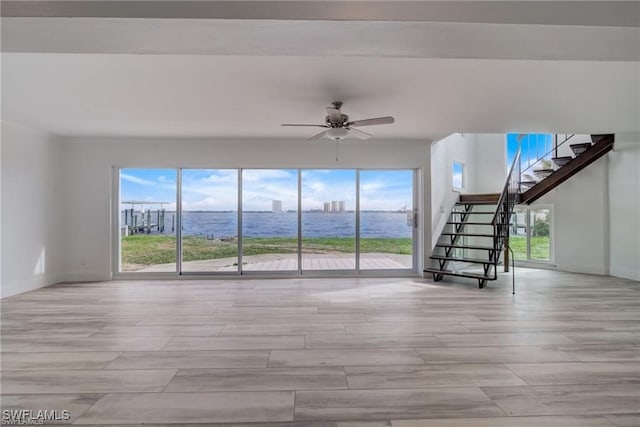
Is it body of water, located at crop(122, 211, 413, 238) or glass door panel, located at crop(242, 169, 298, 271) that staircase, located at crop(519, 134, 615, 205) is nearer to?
body of water, located at crop(122, 211, 413, 238)

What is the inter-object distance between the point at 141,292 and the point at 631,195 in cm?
825

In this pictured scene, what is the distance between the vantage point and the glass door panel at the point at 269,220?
6.05m

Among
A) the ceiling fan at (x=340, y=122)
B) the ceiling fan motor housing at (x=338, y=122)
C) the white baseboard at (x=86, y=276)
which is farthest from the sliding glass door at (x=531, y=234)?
the white baseboard at (x=86, y=276)

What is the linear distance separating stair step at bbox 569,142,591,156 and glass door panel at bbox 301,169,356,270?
4173mm

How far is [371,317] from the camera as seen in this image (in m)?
3.61

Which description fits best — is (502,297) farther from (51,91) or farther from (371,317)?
(51,91)

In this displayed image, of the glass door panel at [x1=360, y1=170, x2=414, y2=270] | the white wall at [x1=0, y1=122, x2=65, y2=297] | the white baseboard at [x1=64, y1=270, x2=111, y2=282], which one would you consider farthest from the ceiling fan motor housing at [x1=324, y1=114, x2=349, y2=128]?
the white baseboard at [x1=64, y1=270, x2=111, y2=282]

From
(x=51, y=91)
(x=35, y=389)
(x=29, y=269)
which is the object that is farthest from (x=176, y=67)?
(x=29, y=269)

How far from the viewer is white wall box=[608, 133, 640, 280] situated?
18.4 ft

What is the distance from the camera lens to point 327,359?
256cm

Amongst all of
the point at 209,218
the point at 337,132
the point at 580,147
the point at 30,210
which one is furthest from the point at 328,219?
the point at 580,147

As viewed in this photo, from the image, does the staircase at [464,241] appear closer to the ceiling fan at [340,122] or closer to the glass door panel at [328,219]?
the glass door panel at [328,219]

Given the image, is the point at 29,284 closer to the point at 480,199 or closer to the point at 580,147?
the point at 480,199

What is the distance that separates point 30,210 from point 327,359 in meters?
5.21
